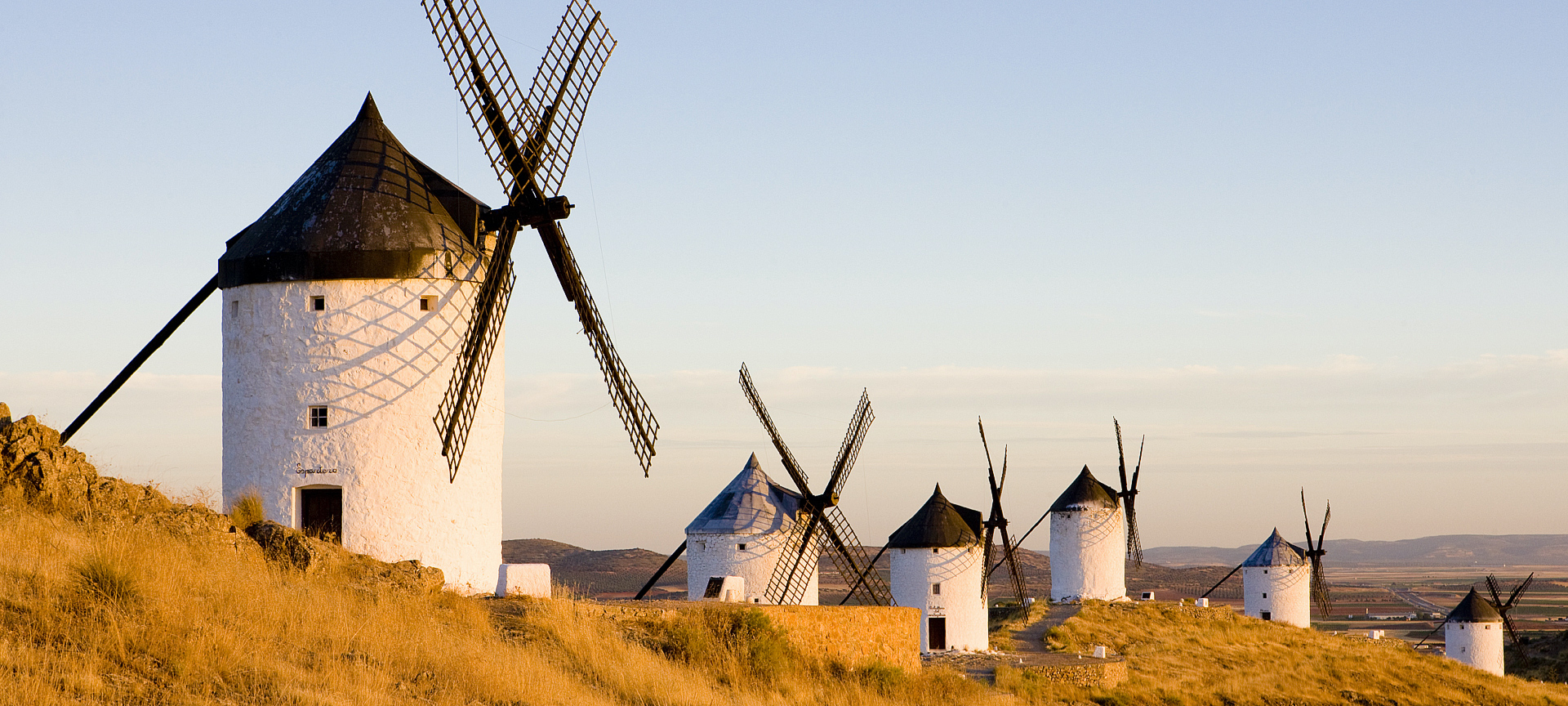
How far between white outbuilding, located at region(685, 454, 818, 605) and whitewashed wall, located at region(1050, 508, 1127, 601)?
14747 mm

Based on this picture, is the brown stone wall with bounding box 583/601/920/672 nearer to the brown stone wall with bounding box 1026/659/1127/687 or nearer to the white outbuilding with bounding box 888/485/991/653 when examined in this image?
the brown stone wall with bounding box 1026/659/1127/687

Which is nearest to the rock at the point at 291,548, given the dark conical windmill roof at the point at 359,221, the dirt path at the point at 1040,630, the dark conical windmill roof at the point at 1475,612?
the dark conical windmill roof at the point at 359,221

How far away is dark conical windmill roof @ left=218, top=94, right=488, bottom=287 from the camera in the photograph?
16.3 meters

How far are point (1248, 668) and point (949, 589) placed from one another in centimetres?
730

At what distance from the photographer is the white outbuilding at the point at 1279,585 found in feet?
142

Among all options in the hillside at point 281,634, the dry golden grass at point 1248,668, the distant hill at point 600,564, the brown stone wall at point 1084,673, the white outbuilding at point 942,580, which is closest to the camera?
the hillside at point 281,634

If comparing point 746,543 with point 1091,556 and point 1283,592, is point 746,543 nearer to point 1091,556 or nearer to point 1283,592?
point 1091,556

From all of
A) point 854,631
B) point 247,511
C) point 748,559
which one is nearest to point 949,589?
point 748,559

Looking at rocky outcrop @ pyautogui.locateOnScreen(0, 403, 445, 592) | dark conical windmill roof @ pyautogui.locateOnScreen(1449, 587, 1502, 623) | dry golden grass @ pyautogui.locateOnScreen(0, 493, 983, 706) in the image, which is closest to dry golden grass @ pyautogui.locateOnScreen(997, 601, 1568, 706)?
dark conical windmill roof @ pyautogui.locateOnScreen(1449, 587, 1502, 623)

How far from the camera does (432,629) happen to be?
1220 cm

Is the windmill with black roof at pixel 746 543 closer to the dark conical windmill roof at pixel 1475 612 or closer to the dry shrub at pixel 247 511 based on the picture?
the dry shrub at pixel 247 511

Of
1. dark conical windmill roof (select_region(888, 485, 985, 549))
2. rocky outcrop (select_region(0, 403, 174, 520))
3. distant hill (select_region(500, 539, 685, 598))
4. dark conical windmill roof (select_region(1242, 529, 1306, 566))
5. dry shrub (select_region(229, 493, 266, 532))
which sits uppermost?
rocky outcrop (select_region(0, 403, 174, 520))

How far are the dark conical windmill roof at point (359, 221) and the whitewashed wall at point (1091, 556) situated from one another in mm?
27473

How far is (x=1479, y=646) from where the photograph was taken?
40.9 m
